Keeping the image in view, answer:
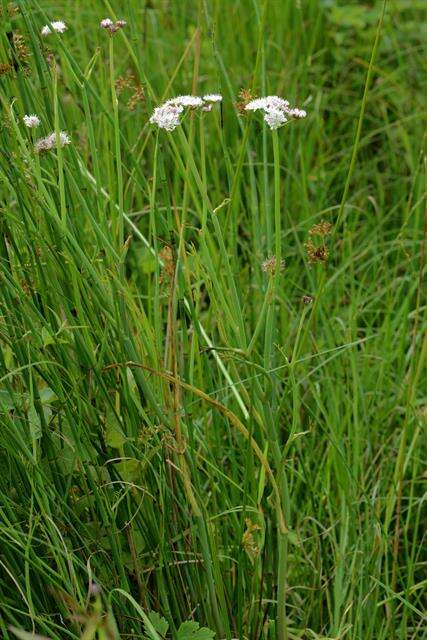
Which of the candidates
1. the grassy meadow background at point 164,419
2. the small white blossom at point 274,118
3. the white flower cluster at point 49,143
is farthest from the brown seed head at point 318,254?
the white flower cluster at point 49,143

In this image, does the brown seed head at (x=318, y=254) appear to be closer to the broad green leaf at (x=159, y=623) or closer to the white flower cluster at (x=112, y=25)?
the white flower cluster at (x=112, y=25)

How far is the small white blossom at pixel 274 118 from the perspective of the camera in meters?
1.07

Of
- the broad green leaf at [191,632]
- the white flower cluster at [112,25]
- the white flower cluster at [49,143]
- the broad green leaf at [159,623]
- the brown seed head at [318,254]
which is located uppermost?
the white flower cluster at [112,25]

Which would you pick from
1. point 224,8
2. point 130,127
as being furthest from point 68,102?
point 224,8

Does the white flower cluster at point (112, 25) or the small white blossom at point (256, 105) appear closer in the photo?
the small white blossom at point (256, 105)

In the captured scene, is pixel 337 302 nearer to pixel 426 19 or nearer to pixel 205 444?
pixel 205 444

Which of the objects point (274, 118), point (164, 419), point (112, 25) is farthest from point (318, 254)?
point (112, 25)

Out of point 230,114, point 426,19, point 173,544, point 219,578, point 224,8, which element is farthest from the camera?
point 426,19

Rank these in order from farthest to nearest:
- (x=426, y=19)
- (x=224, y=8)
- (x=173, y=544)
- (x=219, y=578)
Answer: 1. (x=426, y=19)
2. (x=224, y=8)
3. (x=173, y=544)
4. (x=219, y=578)

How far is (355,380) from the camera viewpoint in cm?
173

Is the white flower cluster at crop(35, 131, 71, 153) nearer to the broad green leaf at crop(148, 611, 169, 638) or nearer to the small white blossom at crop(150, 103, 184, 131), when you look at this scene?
the small white blossom at crop(150, 103, 184, 131)

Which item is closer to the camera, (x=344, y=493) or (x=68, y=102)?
(x=344, y=493)

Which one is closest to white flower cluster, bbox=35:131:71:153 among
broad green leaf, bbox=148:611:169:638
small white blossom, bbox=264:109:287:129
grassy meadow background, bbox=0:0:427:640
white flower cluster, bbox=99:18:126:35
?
grassy meadow background, bbox=0:0:427:640

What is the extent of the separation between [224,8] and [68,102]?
683mm
